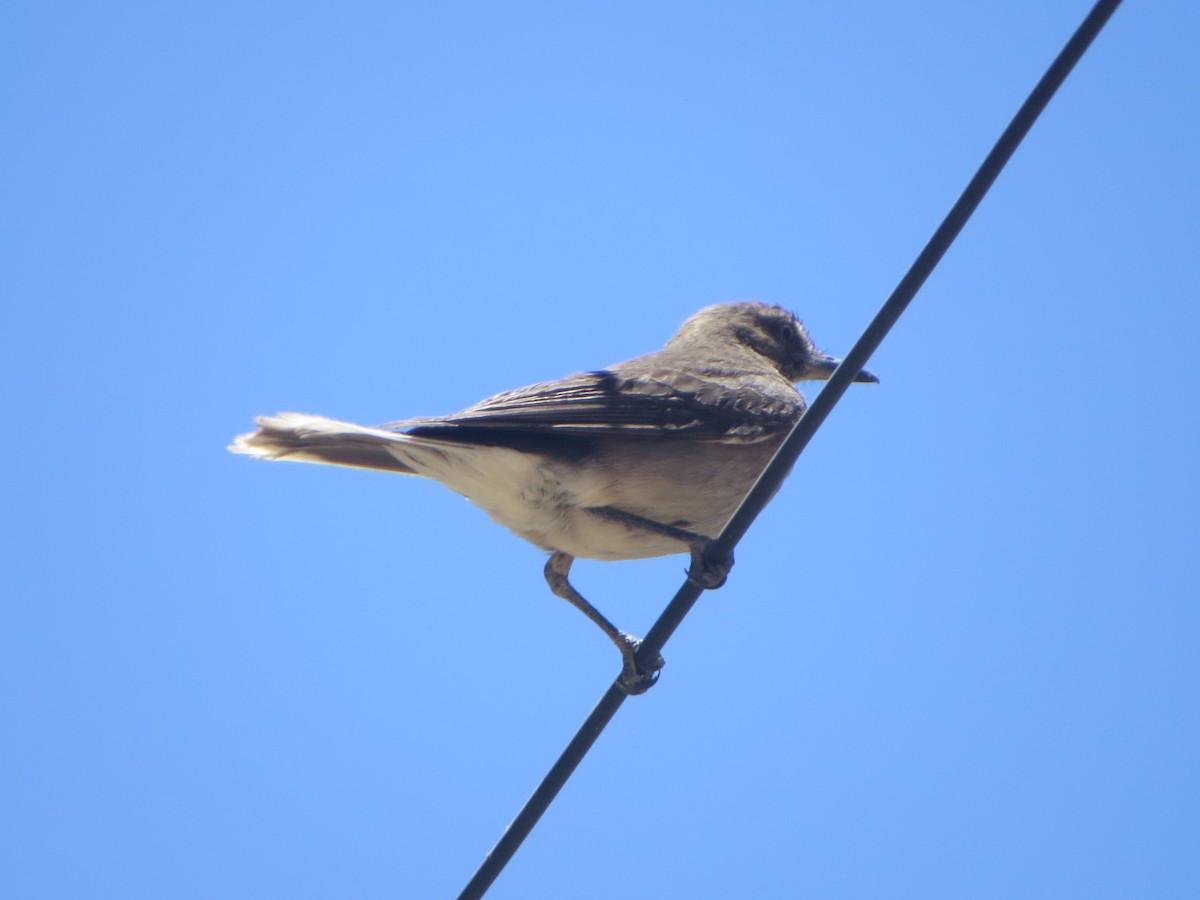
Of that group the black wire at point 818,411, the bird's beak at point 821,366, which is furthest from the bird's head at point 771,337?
the black wire at point 818,411

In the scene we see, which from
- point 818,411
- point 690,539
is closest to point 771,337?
point 690,539

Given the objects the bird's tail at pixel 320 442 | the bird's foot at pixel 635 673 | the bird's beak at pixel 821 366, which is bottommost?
the bird's foot at pixel 635 673

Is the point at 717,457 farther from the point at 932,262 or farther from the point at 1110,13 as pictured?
the point at 1110,13

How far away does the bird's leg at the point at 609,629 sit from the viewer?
604 centimetres

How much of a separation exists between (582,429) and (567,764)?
225 cm

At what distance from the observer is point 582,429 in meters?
5.91

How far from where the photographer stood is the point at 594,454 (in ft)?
20.0

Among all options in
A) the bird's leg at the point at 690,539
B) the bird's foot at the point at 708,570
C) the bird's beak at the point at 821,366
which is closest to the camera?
the bird's foot at the point at 708,570

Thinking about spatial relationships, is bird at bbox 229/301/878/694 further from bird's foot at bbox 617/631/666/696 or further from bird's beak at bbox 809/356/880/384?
bird's beak at bbox 809/356/880/384

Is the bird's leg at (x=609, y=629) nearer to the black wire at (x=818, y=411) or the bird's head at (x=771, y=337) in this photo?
the black wire at (x=818, y=411)

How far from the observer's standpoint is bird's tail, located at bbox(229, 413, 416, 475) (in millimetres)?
5695

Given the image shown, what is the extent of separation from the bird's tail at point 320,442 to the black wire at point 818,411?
6.27 feet

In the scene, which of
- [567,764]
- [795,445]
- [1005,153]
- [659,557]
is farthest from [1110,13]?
[659,557]

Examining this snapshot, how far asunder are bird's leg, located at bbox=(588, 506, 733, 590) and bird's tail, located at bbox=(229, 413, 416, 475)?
1.05 metres
